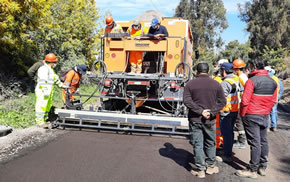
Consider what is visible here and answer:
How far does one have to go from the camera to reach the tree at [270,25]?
3706 cm

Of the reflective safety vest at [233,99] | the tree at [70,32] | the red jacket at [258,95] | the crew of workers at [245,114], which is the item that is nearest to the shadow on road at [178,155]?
the crew of workers at [245,114]

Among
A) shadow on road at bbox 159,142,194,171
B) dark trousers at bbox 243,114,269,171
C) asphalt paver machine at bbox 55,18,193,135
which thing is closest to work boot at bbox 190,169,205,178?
shadow on road at bbox 159,142,194,171

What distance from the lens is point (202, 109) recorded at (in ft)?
12.4

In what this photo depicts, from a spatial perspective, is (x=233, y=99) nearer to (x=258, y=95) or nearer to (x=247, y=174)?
(x=258, y=95)

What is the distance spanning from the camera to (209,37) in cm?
3934

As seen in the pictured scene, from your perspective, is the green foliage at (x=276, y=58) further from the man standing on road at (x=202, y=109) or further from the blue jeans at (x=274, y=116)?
the man standing on road at (x=202, y=109)

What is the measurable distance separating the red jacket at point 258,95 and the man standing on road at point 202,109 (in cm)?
39

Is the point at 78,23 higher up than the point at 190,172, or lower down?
higher up

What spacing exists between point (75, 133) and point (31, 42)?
5.64 meters

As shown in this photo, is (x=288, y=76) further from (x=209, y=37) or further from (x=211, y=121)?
(x=211, y=121)

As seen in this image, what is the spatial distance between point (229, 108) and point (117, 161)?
2.24 metres

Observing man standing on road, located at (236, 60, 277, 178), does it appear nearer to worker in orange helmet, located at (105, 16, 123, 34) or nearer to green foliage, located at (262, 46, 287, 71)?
worker in orange helmet, located at (105, 16, 123, 34)

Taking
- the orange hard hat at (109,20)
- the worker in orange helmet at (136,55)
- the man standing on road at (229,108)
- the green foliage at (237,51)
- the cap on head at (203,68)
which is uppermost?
the green foliage at (237,51)

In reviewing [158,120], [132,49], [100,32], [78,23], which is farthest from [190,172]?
[100,32]
